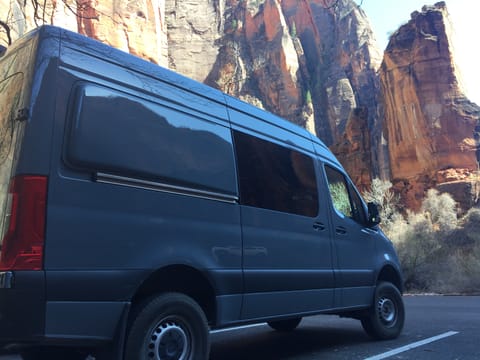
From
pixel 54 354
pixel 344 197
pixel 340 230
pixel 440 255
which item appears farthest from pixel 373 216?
pixel 440 255

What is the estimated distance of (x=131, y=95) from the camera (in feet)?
11.1

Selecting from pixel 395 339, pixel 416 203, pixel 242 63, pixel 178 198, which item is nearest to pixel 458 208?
pixel 416 203

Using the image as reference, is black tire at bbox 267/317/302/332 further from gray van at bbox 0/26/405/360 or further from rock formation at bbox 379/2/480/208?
rock formation at bbox 379/2/480/208

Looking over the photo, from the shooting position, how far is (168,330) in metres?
3.28

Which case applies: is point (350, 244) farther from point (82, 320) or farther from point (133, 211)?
point (82, 320)

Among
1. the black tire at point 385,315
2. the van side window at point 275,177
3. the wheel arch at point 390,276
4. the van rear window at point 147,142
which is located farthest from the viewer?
the wheel arch at point 390,276

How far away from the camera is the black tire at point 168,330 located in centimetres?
306

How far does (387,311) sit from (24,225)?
490 cm

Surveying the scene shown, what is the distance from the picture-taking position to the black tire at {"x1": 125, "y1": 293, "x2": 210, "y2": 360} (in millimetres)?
3062

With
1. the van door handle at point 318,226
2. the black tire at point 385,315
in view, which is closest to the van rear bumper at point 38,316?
the van door handle at point 318,226

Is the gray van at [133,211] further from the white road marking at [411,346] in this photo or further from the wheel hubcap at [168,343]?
the white road marking at [411,346]

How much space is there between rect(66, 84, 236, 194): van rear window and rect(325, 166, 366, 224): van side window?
1.90 metres

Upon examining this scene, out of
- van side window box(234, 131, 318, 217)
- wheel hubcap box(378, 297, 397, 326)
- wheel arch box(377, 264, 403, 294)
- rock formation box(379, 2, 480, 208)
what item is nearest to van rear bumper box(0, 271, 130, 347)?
van side window box(234, 131, 318, 217)

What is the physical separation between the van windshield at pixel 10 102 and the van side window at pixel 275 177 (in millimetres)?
1834
